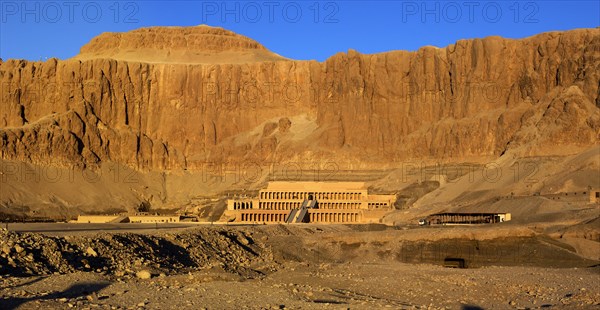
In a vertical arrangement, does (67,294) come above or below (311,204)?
above

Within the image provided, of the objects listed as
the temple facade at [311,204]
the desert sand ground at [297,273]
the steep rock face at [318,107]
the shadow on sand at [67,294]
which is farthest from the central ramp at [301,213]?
the shadow on sand at [67,294]

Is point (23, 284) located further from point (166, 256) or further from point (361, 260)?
point (361, 260)

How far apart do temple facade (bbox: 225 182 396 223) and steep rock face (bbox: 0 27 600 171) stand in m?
18.4

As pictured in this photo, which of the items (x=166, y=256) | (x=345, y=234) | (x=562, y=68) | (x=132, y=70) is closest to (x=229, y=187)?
(x=132, y=70)

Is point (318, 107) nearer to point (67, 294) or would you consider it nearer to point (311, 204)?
point (311, 204)

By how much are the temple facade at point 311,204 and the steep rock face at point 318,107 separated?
1836cm

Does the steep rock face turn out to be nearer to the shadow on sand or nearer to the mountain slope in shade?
the mountain slope in shade

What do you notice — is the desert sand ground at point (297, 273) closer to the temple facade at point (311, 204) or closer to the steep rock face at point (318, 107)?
the temple facade at point (311, 204)

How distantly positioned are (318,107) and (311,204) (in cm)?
4127

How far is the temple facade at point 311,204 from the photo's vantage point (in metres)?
121

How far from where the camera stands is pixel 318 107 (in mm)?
165250

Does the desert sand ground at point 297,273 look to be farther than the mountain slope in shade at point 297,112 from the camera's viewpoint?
No

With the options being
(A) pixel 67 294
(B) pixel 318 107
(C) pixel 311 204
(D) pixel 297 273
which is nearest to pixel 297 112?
(B) pixel 318 107

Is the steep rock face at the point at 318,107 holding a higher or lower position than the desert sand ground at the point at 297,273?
higher
